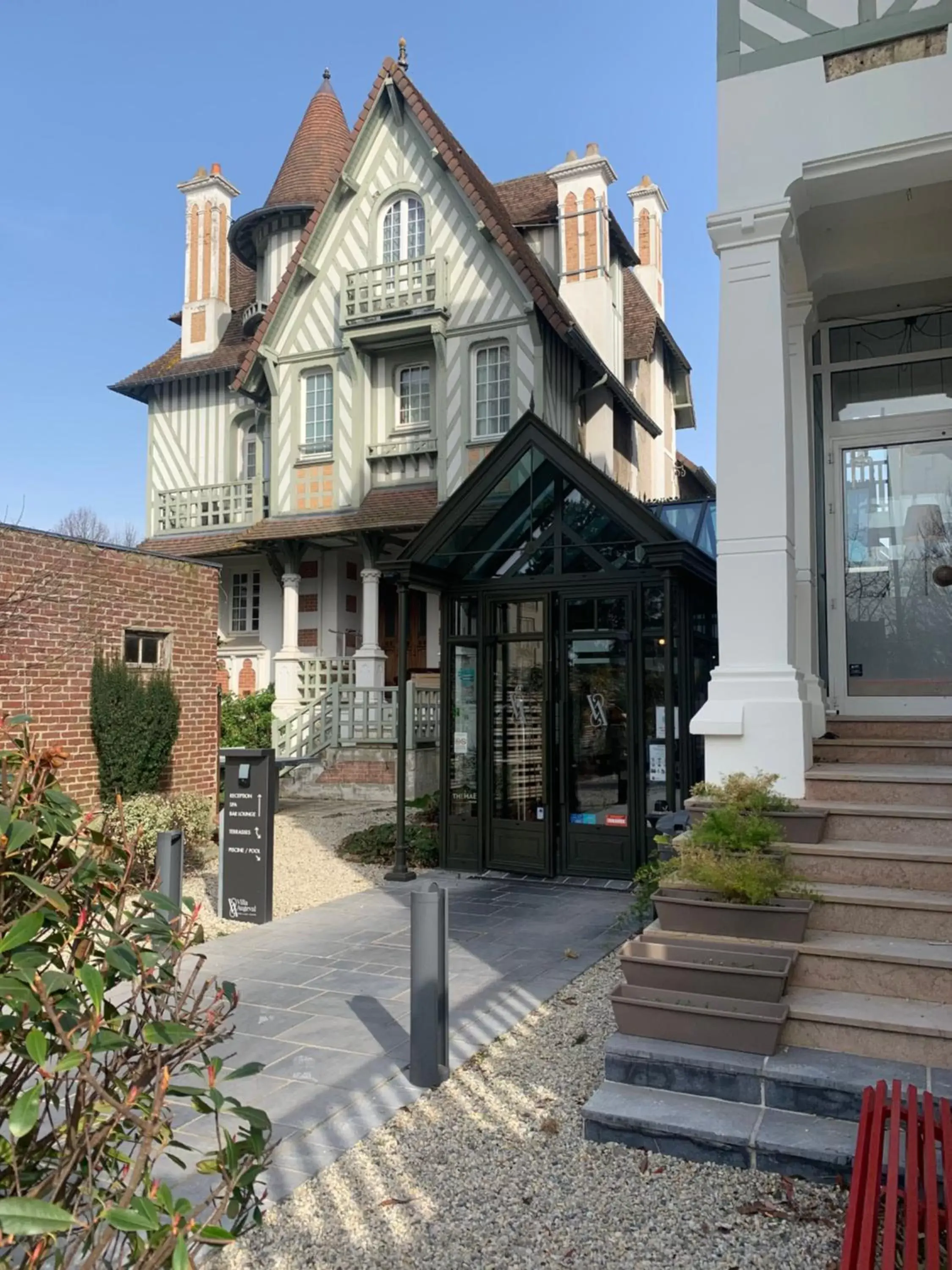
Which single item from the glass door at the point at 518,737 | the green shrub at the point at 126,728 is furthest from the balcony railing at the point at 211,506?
the glass door at the point at 518,737

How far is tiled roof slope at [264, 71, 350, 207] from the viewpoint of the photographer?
22.2m

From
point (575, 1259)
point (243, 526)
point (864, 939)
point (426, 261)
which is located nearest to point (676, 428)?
point (426, 261)

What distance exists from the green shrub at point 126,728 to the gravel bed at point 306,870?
4.13ft

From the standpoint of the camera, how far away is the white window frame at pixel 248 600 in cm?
2192

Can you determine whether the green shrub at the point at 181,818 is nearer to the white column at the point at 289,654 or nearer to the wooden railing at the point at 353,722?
the wooden railing at the point at 353,722

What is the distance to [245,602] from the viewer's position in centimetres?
2209

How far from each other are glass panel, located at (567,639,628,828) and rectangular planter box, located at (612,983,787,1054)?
4.84 metres

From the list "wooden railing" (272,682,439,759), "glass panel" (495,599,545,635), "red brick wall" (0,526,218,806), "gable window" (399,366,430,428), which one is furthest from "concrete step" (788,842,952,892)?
"gable window" (399,366,430,428)

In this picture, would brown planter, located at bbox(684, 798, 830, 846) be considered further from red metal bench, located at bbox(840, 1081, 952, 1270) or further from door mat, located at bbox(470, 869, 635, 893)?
door mat, located at bbox(470, 869, 635, 893)

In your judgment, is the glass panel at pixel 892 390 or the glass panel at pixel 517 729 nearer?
the glass panel at pixel 892 390

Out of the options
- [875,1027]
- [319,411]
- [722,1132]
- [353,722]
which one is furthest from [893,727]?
[319,411]

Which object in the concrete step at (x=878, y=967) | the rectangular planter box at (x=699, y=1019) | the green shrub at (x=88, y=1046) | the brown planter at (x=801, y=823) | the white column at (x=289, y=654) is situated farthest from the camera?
the white column at (x=289, y=654)

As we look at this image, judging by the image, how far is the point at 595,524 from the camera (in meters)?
9.12

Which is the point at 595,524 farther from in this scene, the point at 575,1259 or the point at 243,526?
the point at 243,526
